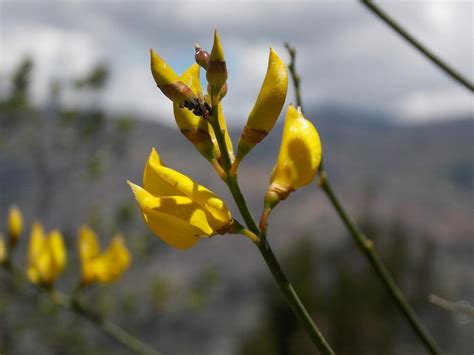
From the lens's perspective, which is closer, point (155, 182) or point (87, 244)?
point (155, 182)

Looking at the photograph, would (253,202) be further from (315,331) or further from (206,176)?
(315,331)

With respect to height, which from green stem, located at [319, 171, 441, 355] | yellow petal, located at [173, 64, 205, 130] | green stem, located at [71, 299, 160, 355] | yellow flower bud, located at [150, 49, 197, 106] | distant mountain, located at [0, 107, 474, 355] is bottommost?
distant mountain, located at [0, 107, 474, 355]

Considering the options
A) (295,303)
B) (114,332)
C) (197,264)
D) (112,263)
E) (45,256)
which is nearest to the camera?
(295,303)

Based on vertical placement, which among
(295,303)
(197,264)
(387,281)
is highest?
(295,303)

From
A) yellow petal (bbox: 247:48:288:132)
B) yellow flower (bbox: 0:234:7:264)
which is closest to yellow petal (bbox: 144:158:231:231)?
yellow petal (bbox: 247:48:288:132)

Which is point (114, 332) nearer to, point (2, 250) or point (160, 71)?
point (2, 250)

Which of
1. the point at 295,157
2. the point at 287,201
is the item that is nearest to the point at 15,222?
the point at 295,157

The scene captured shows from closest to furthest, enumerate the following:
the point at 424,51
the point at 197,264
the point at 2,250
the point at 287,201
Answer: the point at 424,51, the point at 2,250, the point at 197,264, the point at 287,201

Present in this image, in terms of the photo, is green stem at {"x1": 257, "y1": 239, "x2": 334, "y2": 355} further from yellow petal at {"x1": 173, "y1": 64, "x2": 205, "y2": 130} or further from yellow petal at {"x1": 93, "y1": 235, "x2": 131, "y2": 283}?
yellow petal at {"x1": 93, "y1": 235, "x2": 131, "y2": 283}
